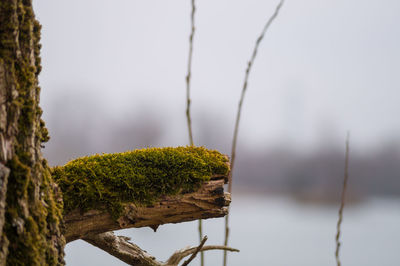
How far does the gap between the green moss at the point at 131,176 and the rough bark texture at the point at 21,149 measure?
0.14 m

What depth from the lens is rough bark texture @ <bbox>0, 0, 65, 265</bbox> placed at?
42.1 inches

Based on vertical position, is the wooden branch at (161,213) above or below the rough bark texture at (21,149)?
below

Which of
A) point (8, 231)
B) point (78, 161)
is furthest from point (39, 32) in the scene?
point (8, 231)

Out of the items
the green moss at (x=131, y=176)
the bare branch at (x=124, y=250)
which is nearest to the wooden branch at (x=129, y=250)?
the bare branch at (x=124, y=250)

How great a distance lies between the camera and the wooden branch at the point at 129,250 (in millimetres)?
1513

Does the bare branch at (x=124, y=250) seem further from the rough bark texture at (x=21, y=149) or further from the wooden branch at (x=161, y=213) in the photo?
the rough bark texture at (x=21, y=149)

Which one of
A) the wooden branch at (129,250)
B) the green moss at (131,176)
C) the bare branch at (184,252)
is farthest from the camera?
the bare branch at (184,252)

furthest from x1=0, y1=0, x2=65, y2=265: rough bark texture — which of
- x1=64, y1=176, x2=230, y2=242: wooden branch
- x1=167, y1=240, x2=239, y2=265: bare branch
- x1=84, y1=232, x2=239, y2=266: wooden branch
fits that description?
x1=167, y1=240, x2=239, y2=265: bare branch

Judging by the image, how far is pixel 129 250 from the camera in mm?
1579

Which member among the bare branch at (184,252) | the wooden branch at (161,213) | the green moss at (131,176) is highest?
the green moss at (131,176)

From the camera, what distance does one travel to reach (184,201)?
139 cm

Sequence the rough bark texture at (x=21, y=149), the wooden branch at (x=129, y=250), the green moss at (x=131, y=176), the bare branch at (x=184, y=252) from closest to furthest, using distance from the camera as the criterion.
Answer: the rough bark texture at (x=21, y=149) → the green moss at (x=131, y=176) → the wooden branch at (x=129, y=250) → the bare branch at (x=184, y=252)

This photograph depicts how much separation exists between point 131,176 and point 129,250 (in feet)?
1.31

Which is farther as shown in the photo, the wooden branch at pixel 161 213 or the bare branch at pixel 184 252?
the bare branch at pixel 184 252
